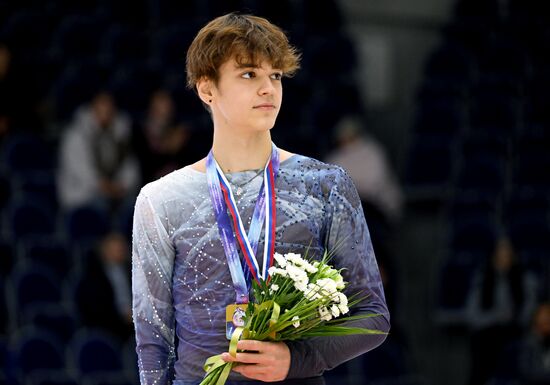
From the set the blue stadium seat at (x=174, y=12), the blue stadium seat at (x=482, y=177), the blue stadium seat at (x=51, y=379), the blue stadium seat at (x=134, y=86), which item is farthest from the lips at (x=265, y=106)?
the blue stadium seat at (x=174, y=12)

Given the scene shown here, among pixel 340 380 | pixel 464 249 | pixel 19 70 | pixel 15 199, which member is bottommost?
pixel 340 380

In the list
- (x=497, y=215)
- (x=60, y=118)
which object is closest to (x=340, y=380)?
(x=497, y=215)

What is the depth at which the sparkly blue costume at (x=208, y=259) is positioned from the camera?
256cm

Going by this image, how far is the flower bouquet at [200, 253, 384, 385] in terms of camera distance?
2420 mm

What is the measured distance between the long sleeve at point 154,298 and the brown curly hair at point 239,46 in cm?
36

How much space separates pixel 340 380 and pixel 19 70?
3.88 metres

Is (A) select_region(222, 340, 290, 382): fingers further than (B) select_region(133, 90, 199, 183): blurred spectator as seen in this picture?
No

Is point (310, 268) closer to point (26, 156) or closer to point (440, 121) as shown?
point (26, 156)

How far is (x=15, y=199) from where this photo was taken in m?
8.31

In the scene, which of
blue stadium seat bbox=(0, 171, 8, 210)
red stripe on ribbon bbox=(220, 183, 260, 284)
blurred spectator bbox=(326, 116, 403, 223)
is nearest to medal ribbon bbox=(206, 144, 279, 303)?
red stripe on ribbon bbox=(220, 183, 260, 284)

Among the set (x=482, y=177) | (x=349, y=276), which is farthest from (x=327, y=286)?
(x=482, y=177)

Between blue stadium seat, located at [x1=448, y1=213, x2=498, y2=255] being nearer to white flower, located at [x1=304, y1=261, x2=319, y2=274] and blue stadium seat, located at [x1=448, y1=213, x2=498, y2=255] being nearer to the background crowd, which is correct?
the background crowd

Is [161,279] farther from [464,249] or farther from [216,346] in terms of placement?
[464,249]

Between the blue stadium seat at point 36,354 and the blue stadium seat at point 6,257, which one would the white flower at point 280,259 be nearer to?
the blue stadium seat at point 36,354
